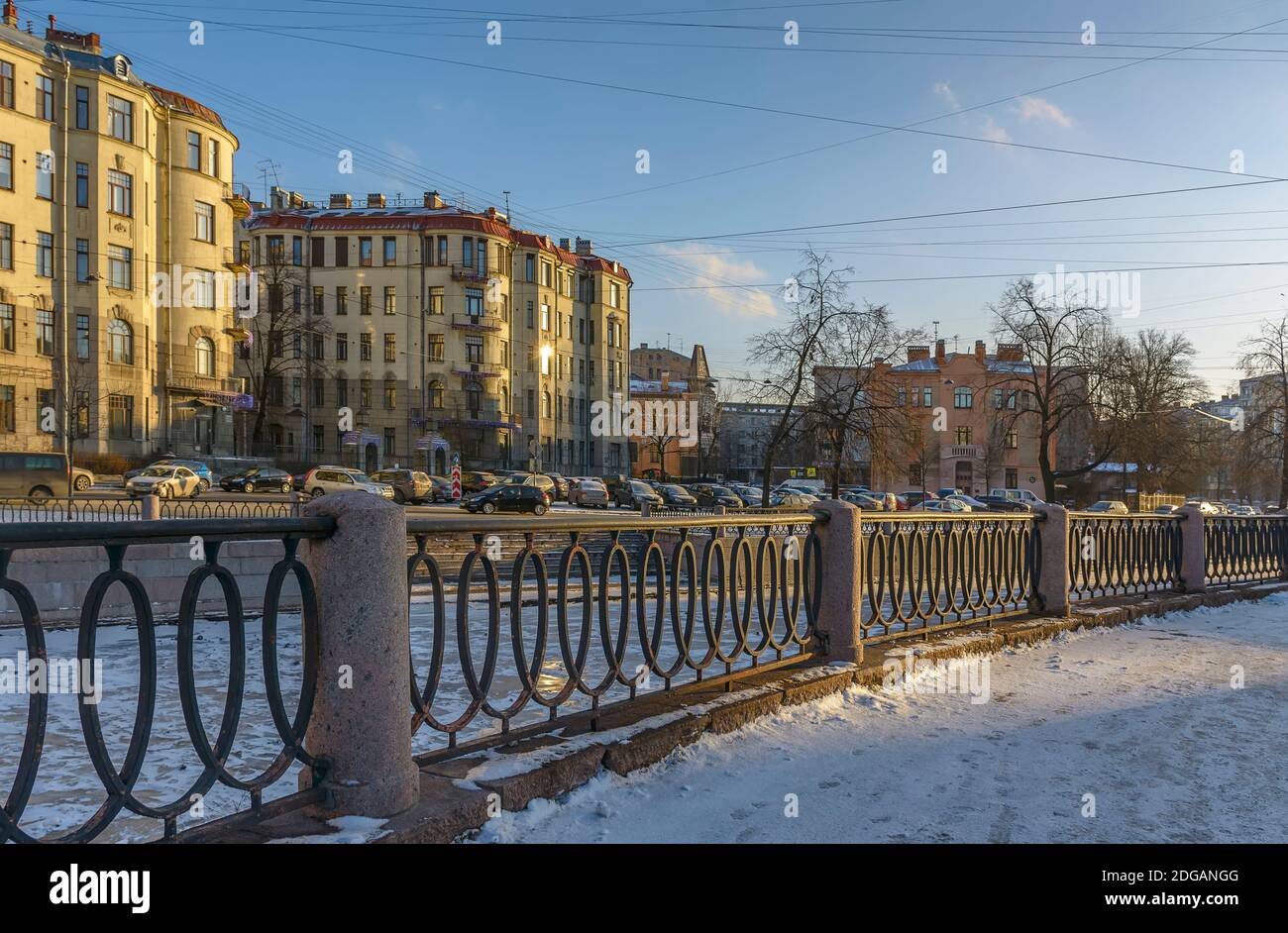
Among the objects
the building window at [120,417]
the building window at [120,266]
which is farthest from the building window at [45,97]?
the building window at [120,417]

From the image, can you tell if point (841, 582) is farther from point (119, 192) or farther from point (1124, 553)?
point (119, 192)

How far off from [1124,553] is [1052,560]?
115 inches

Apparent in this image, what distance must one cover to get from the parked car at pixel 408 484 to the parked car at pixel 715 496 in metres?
14.0

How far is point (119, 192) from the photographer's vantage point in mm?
40594

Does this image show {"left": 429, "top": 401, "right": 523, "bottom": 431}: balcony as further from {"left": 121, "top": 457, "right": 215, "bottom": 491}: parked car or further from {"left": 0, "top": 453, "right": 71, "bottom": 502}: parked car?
{"left": 0, "top": 453, "right": 71, "bottom": 502}: parked car

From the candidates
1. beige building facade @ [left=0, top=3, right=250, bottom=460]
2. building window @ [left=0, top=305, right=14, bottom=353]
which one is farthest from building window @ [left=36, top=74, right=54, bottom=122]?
building window @ [left=0, top=305, right=14, bottom=353]

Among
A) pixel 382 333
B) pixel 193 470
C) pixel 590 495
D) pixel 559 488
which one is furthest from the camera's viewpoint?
pixel 382 333

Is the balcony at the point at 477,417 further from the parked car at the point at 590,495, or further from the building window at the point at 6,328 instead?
the building window at the point at 6,328

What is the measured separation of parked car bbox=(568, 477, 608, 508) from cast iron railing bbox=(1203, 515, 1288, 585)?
32051 millimetres

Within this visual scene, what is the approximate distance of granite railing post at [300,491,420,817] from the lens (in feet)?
11.3

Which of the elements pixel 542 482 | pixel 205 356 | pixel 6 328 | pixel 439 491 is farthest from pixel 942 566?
pixel 205 356

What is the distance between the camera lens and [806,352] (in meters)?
29.3

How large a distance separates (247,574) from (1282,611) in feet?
57.7
